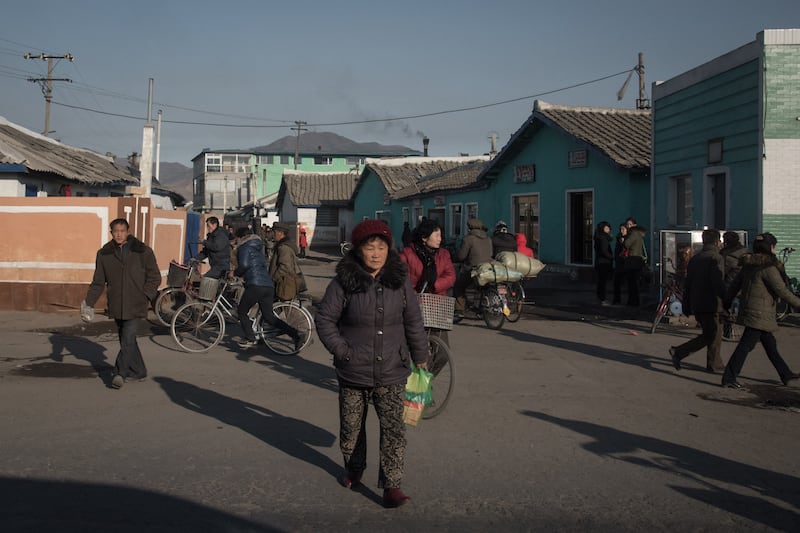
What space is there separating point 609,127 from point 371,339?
65.1 ft

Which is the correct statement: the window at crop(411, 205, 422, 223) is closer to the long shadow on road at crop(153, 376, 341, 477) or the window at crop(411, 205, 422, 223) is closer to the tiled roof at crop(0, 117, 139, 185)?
the tiled roof at crop(0, 117, 139, 185)

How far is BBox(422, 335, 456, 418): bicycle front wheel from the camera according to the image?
274 inches

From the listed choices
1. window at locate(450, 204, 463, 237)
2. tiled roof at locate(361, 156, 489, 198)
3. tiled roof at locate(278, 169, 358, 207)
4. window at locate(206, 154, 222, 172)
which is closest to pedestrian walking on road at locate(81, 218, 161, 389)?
window at locate(450, 204, 463, 237)

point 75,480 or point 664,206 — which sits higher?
point 664,206

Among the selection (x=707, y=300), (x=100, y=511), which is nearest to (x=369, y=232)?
(x=100, y=511)

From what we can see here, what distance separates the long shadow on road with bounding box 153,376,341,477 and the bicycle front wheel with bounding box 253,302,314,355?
6.53 feet

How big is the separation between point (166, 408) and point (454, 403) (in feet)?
8.75

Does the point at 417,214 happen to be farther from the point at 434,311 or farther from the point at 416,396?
the point at 416,396

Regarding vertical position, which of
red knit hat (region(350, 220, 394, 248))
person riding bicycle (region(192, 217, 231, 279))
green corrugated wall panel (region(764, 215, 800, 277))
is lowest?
red knit hat (region(350, 220, 394, 248))

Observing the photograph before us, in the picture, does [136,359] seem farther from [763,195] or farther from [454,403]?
[763,195]

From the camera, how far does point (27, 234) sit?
1445 centimetres

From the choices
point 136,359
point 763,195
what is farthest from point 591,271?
point 136,359

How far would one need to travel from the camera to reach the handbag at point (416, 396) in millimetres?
5176

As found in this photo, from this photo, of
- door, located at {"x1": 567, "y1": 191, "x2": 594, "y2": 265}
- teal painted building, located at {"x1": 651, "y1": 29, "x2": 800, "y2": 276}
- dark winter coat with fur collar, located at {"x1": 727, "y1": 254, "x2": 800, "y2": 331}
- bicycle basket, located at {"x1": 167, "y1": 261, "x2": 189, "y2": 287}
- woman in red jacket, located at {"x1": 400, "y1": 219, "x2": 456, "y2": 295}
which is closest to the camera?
woman in red jacket, located at {"x1": 400, "y1": 219, "x2": 456, "y2": 295}
